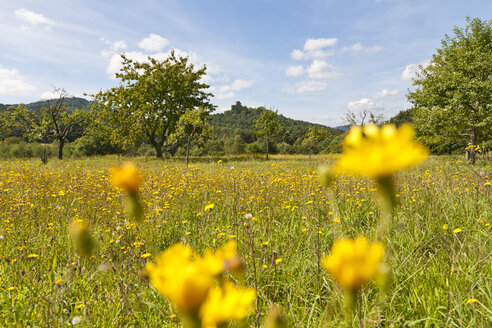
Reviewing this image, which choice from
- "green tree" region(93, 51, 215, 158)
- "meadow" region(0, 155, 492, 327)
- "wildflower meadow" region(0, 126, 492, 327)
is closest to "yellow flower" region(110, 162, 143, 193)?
"wildflower meadow" region(0, 126, 492, 327)

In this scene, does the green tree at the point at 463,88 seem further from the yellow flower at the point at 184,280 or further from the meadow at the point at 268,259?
the yellow flower at the point at 184,280

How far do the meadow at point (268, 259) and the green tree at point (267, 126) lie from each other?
70.2 ft

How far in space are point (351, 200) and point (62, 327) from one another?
3515mm

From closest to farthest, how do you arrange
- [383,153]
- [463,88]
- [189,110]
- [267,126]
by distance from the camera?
1. [383,153]
2. [463,88]
3. [189,110]
4. [267,126]

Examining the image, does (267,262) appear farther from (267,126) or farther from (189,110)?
(267,126)

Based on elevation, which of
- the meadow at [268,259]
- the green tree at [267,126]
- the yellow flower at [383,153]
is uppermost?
the green tree at [267,126]

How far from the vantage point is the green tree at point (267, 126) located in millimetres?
25797

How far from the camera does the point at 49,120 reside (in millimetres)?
22375

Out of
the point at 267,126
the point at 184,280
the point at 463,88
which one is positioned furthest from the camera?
the point at 267,126

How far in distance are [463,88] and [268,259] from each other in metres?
15.7

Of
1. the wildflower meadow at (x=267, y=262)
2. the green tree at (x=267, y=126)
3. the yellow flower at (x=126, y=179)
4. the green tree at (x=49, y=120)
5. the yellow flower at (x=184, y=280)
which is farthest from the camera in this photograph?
the green tree at (x=267, y=126)

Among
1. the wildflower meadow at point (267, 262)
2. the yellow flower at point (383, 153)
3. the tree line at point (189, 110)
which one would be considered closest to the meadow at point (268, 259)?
the wildflower meadow at point (267, 262)

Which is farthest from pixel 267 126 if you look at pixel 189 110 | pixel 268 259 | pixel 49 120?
pixel 268 259

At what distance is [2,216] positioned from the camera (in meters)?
3.41
